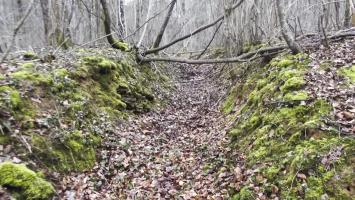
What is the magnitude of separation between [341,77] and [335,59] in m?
0.91

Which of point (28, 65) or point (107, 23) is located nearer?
point (28, 65)

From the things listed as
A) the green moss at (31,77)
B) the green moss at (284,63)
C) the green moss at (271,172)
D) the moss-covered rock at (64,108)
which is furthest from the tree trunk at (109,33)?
the green moss at (271,172)

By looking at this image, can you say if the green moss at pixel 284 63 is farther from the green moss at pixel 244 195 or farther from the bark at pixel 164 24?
the bark at pixel 164 24

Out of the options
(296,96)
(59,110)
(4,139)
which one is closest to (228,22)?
(296,96)

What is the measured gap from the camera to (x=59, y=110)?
5.87 metres

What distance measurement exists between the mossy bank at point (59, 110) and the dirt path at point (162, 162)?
0.33m

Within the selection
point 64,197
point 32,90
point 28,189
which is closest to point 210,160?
point 64,197

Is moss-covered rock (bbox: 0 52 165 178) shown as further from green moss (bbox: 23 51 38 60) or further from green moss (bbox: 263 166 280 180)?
green moss (bbox: 263 166 280 180)

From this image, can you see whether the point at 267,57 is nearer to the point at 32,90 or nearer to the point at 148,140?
the point at 148,140

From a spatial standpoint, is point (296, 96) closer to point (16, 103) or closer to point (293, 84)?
point (293, 84)

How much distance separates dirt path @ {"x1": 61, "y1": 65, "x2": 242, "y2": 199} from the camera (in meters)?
4.95

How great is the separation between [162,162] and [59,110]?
217 cm

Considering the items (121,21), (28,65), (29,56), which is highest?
(121,21)

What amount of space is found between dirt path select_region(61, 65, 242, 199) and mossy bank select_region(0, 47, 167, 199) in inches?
13.0
